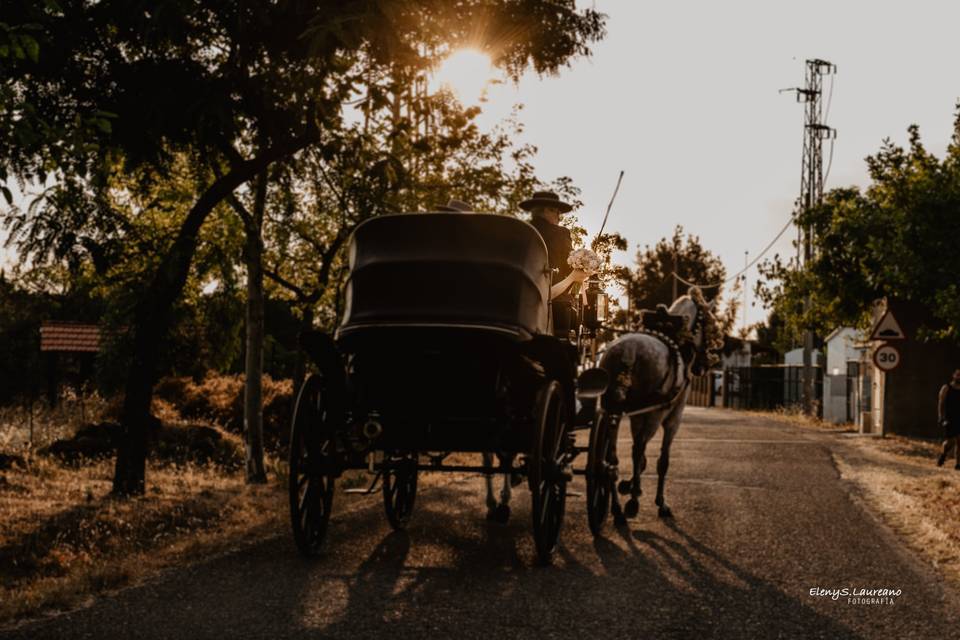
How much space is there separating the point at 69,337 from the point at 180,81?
17767 mm

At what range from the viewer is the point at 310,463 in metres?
7.34

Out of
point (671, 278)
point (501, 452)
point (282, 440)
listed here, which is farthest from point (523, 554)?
point (671, 278)

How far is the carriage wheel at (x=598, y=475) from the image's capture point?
881 cm

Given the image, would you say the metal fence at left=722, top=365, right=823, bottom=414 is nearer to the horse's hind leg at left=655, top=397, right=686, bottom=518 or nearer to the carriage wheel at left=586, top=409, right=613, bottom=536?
the horse's hind leg at left=655, top=397, right=686, bottom=518

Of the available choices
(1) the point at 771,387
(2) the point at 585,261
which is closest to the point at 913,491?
(2) the point at 585,261

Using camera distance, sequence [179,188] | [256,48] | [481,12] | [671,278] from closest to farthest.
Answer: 1. [256,48]
2. [481,12]
3. [179,188]
4. [671,278]

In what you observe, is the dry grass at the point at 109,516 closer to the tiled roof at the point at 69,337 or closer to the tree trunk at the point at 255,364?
the tree trunk at the point at 255,364

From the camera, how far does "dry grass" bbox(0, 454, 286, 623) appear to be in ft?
22.5

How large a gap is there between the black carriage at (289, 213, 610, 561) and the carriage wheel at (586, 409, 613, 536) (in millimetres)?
1055

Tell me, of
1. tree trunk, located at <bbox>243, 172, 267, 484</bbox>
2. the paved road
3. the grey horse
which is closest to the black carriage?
the paved road

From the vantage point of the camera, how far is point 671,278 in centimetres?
7181

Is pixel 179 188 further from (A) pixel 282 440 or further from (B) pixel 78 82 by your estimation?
(A) pixel 282 440

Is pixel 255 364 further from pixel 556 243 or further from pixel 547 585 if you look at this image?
pixel 547 585

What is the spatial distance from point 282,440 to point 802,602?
18.1 m
